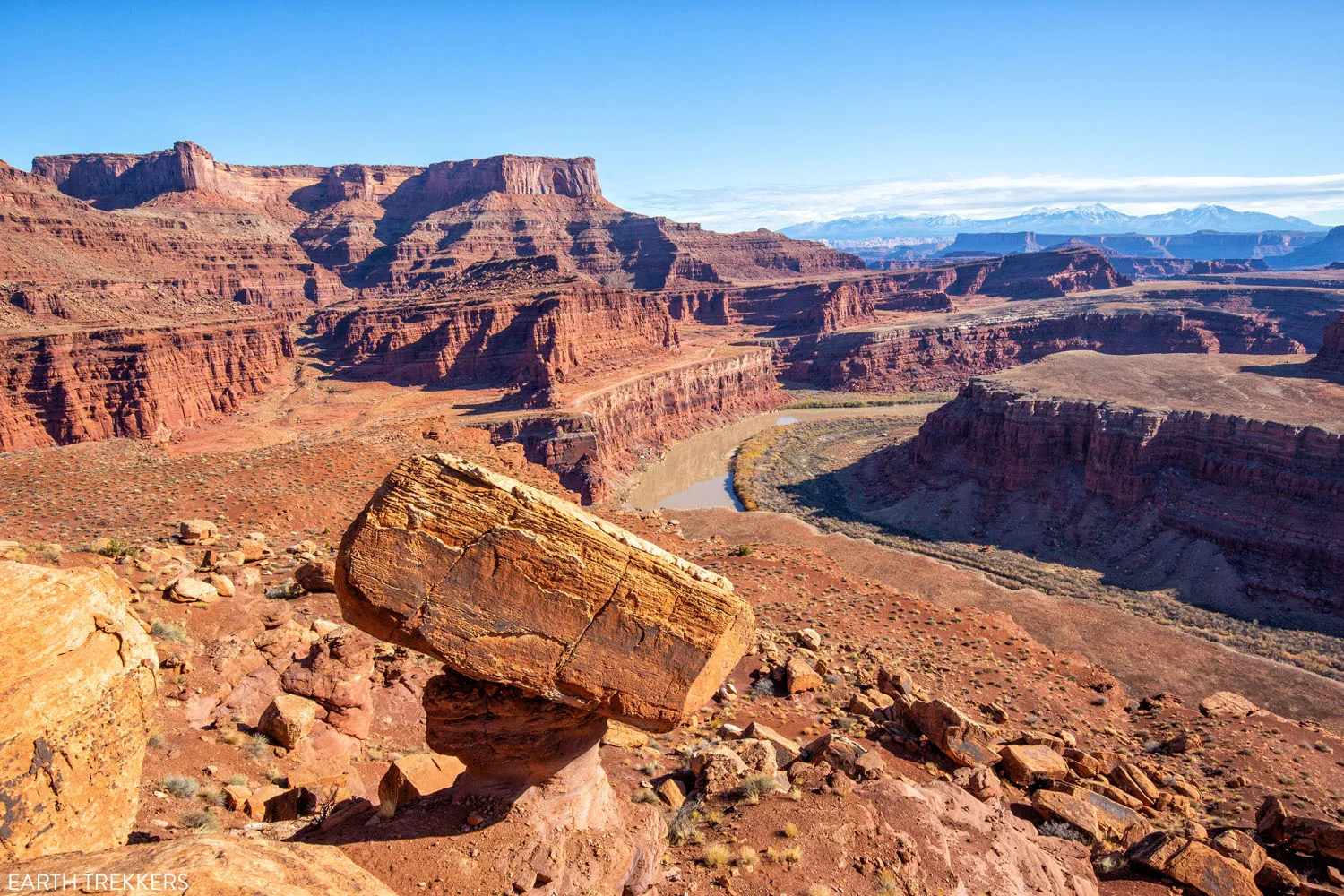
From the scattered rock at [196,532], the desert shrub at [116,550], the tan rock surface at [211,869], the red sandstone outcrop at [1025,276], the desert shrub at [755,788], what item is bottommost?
the desert shrub at [755,788]

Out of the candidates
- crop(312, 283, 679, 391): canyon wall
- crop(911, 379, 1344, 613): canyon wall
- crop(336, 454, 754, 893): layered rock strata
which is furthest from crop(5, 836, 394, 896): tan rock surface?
crop(312, 283, 679, 391): canyon wall

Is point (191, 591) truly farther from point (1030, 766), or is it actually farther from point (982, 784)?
point (1030, 766)

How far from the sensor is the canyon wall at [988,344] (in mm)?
93637

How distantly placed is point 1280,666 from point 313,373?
82012mm

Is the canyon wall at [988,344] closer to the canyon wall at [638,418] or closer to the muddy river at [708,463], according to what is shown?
the muddy river at [708,463]

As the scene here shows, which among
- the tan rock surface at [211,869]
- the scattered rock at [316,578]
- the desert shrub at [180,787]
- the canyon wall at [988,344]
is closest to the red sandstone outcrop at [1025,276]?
the canyon wall at [988,344]

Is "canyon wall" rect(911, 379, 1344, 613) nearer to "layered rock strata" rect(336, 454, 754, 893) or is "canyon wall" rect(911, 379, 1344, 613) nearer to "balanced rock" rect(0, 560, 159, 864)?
"layered rock strata" rect(336, 454, 754, 893)

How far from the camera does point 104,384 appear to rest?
51344mm

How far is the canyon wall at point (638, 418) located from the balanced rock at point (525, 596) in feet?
143

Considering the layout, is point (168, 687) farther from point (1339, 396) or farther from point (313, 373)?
point (313, 373)

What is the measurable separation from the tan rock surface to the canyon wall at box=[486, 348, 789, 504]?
150ft

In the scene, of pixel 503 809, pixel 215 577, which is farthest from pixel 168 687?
pixel 503 809

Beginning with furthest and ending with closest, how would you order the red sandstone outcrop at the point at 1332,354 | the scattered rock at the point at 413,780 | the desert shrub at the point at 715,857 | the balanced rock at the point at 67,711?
the red sandstone outcrop at the point at 1332,354 < the desert shrub at the point at 715,857 < the scattered rock at the point at 413,780 < the balanced rock at the point at 67,711

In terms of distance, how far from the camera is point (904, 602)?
2731 centimetres
